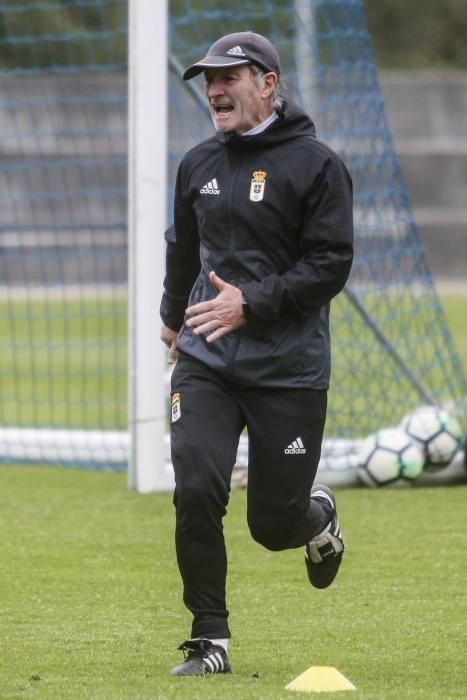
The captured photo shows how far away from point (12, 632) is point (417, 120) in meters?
22.5

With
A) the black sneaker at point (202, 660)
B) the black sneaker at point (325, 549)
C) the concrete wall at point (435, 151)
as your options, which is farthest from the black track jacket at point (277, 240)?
the concrete wall at point (435, 151)

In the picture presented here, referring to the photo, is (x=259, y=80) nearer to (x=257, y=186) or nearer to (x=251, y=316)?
(x=257, y=186)

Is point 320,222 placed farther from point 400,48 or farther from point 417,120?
point 400,48

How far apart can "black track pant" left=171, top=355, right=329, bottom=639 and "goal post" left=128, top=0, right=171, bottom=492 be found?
3116 millimetres

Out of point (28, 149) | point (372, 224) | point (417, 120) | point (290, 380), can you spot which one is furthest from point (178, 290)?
point (417, 120)

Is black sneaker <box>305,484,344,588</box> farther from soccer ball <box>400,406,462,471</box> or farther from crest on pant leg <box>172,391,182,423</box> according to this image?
soccer ball <box>400,406,462,471</box>

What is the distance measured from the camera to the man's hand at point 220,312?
14.8ft

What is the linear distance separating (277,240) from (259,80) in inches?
18.6

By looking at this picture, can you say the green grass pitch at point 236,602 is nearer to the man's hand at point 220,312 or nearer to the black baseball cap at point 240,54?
the man's hand at point 220,312

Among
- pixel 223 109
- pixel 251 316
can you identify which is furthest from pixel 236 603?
pixel 223 109

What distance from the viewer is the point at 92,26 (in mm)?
Result: 24484

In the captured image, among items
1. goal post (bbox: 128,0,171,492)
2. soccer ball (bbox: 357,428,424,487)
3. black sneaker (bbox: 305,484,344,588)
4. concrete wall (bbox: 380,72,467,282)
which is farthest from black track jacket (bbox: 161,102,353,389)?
concrete wall (bbox: 380,72,467,282)

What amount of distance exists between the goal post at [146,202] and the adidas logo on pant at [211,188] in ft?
10.4

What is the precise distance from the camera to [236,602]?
570 cm
